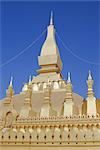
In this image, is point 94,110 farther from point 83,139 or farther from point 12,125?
point 83,139

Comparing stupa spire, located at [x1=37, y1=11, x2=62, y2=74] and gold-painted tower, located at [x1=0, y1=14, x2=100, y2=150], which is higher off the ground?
stupa spire, located at [x1=37, y1=11, x2=62, y2=74]

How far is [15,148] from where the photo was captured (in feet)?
32.5

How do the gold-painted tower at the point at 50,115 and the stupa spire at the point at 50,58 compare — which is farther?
the stupa spire at the point at 50,58

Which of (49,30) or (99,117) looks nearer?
(99,117)

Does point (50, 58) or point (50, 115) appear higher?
point (50, 58)

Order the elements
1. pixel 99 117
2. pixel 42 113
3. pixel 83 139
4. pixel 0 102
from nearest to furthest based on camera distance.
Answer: pixel 83 139, pixel 99 117, pixel 42 113, pixel 0 102

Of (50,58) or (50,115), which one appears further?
(50,58)

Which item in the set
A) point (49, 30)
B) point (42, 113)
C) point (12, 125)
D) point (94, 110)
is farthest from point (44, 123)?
point (49, 30)

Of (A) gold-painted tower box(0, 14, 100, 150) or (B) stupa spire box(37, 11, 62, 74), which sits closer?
(A) gold-painted tower box(0, 14, 100, 150)

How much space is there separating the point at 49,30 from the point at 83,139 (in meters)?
25.2

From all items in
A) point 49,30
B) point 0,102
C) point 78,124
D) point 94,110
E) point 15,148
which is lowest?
point 15,148

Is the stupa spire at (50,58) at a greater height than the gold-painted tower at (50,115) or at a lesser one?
greater

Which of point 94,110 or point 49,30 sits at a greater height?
point 49,30

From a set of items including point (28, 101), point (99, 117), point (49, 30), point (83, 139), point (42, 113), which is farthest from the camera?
point (49, 30)
